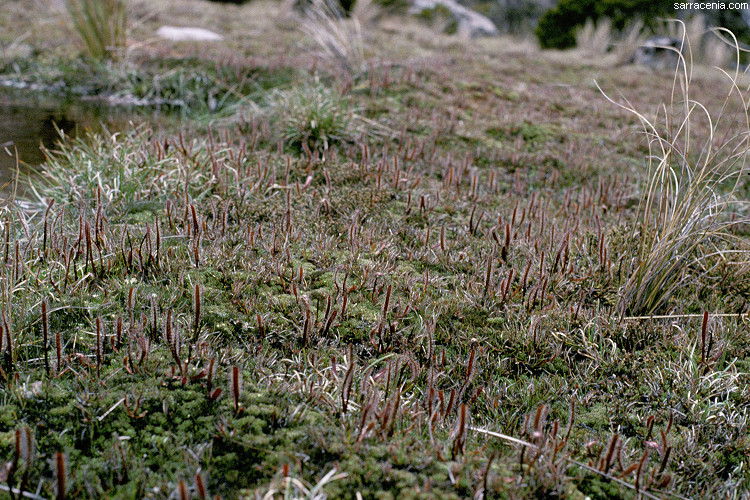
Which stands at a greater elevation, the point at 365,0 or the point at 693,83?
the point at 365,0

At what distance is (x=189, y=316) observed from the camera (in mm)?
2822

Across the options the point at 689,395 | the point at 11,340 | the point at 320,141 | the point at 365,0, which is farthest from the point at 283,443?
the point at 365,0

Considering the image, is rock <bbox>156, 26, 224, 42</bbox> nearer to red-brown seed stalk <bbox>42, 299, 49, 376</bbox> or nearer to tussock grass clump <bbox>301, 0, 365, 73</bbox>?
tussock grass clump <bbox>301, 0, 365, 73</bbox>

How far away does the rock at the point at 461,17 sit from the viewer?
24.2m

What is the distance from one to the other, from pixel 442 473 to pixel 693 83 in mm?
14172

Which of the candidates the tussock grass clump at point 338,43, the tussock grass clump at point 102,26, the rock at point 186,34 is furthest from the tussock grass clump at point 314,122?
the rock at point 186,34

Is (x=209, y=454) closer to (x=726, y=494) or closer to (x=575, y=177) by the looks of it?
(x=726, y=494)

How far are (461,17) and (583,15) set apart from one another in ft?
18.1

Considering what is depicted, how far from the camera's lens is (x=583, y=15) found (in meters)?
21.6

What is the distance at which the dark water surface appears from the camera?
17.5 ft

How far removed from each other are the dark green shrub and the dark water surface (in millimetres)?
17855

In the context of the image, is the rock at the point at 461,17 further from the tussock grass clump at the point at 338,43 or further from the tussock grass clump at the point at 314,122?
the tussock grass clump at the point at 314,122

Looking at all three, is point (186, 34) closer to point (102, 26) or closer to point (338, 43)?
point (102, 26)

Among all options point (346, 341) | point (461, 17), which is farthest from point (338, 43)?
point (461, 17)
